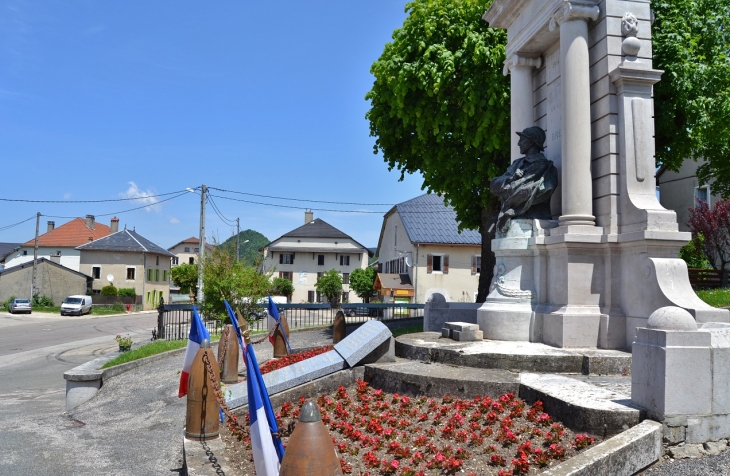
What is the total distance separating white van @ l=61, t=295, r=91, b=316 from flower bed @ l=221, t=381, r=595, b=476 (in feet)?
148

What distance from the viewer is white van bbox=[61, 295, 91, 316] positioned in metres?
46.2

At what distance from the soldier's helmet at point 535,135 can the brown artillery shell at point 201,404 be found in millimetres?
5964

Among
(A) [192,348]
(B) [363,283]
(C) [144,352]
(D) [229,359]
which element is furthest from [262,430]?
(B) [363,283]

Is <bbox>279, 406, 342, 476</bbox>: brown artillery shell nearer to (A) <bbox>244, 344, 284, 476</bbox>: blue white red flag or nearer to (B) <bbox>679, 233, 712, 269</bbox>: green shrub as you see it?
(A) <bbox>244, 344, 284, 476</bbox>: blue white red flag

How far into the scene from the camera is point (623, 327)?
7824 mm

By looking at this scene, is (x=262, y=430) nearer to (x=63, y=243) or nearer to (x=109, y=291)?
(x=109, y=291)

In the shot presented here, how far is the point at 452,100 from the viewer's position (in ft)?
53.6

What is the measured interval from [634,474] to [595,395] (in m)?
1.05

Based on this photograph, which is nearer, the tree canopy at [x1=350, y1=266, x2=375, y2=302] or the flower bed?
the flower bed

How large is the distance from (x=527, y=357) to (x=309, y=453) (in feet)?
A: 13.7

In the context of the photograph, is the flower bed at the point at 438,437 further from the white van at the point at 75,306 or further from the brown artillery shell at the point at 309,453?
the white van at the point at 75,306

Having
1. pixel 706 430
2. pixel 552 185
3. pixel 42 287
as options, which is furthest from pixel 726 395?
pixel 42 287

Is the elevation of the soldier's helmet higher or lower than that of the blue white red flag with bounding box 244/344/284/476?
higher

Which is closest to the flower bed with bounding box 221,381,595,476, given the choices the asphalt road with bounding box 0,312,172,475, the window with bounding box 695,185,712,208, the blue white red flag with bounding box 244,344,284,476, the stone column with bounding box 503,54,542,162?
the blue white red flag with bounding box 244,344,284,476
